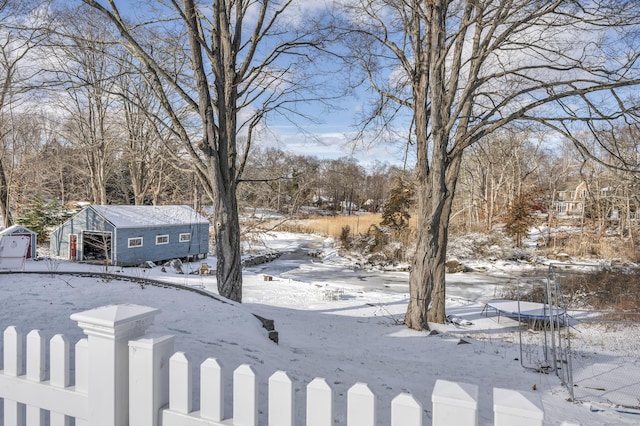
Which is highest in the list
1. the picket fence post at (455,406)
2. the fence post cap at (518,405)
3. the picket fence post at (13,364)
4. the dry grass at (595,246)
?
the fence post cap at (518,405)

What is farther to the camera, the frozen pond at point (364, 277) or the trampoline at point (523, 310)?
the frozen pond at point (364, 277)

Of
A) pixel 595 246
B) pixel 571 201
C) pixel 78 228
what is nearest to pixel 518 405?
pixel 78 228

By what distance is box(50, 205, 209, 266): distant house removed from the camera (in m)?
17.4

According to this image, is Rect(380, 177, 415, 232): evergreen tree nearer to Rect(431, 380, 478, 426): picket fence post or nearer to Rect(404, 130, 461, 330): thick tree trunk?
Rect(404, 130, 461, 330): thick tree trunk

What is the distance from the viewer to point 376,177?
53.7m

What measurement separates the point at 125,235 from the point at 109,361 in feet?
58.2

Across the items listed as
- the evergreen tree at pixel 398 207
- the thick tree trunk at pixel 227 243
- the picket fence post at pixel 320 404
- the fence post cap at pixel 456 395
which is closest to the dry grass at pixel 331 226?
the evergreen tree at pixel 398 207

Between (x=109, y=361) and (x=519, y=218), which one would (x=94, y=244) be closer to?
(x=109, y=361)

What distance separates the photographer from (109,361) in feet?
5.49

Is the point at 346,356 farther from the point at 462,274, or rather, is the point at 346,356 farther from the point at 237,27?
the point at 462,274

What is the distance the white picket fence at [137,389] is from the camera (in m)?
1.36

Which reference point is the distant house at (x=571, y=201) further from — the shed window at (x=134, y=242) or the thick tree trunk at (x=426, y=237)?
the shed window at (x=134, y=242)

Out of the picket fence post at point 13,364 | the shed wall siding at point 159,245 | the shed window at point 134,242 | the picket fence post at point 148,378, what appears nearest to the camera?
the picket fence post at point 148,378

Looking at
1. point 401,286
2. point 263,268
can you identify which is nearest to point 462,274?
point 401,286
